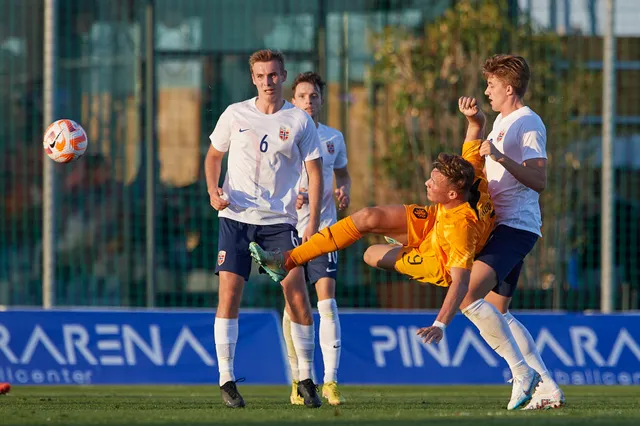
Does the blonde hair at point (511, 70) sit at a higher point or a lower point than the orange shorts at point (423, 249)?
higher

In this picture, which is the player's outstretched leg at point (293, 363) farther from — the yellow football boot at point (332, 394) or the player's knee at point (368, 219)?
the player's knee at point (368, 219)

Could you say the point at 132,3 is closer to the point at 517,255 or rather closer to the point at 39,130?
the point at 39,130

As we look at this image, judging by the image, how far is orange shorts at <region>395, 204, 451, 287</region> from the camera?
826cm

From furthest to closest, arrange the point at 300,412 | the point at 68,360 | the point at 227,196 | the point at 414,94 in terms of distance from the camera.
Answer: the point at 414,94
the point at 68,360
the point at 227,196
the point at 300,412

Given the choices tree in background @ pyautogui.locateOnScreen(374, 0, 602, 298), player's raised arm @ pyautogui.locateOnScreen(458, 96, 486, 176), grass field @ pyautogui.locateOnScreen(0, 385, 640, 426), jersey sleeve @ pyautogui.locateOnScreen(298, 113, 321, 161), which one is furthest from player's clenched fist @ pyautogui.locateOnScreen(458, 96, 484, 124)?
tree in background @ pyautogui.locateOnScreen(374, 0, 602, 298)

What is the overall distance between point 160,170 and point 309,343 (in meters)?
7.15

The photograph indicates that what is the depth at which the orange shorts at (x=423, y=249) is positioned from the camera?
27.1ft

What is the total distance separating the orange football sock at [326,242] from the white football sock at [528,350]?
47.5 inches

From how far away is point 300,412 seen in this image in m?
7.99

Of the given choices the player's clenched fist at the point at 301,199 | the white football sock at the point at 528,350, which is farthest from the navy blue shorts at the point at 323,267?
the white football sock at the point at 528,350

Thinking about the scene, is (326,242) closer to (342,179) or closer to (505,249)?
(505,249)

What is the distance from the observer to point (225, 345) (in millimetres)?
8570

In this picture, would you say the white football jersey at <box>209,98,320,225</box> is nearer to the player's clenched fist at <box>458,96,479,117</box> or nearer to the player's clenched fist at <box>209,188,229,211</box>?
the player's clenched fist at <box>209,188,229,211</box>

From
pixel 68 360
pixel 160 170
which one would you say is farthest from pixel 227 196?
pixel 160 170
